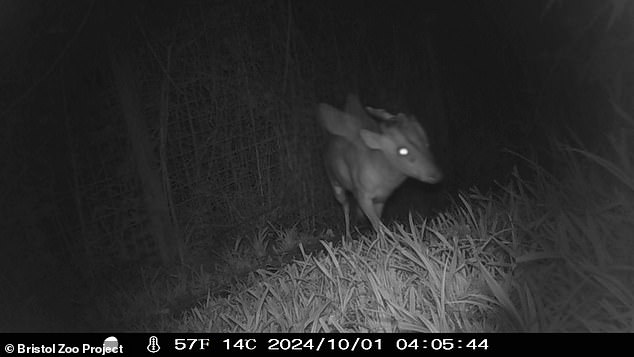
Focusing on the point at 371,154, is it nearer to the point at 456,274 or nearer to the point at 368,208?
the point at 368,208

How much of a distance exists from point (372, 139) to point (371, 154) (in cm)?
3

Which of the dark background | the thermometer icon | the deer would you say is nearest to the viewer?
the thermometer icon

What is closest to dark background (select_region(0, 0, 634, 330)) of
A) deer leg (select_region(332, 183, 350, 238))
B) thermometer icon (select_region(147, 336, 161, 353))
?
deer leg (select_region(332, 183, 350, 238))

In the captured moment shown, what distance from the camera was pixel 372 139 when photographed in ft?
3.86

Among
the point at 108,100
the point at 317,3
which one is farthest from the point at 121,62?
the point at 317,3

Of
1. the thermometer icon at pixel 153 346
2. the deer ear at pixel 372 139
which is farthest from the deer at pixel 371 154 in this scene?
the thermometer icon at pixel 153 346

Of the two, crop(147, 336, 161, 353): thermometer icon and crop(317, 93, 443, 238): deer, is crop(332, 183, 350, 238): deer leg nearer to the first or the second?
crop(317, 93, 443, 238): deer

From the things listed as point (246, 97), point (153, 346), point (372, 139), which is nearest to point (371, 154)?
point (372, 139)

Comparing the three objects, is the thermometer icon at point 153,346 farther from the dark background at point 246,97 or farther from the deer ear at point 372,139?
the deer ear at point 372,139

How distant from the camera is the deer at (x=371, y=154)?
1161mm

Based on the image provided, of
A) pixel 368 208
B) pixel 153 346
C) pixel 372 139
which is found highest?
pixel 372 139

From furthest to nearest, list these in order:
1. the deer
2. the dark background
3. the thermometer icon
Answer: the deer → the dark background → the thermometer icon

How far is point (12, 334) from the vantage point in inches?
33.1

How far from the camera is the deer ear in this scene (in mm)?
1170
